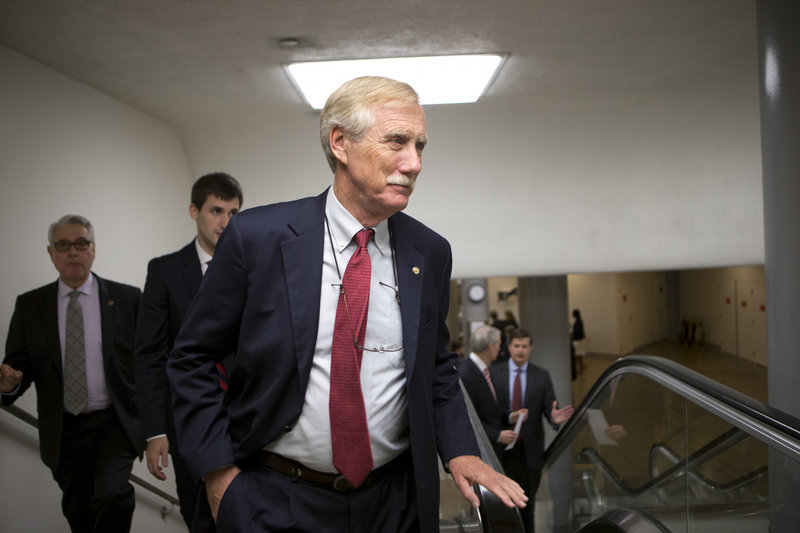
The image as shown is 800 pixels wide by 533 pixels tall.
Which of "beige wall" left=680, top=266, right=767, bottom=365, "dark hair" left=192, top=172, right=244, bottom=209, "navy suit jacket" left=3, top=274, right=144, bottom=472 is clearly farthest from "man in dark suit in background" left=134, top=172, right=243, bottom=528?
"beige wall" left=680, top=266, right=767, bottom=365

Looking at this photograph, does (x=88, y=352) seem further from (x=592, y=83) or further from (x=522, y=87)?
(x=592, y=83)

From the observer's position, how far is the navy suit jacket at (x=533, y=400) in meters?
5.74

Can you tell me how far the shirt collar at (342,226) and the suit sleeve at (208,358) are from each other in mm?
270

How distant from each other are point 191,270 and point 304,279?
5.02 feet

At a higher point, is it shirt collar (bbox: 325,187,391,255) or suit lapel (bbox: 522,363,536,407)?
shirt collar (bbox: 325,187,391,255)

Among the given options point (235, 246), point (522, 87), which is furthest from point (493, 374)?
point (235, 246)

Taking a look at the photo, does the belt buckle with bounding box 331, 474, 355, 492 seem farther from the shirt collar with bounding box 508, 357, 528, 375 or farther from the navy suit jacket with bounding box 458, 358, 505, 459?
the shirt collar with bounding box 508, 357, 528, 375

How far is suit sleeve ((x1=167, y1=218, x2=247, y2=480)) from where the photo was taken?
181cm

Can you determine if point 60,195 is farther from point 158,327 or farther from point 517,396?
point 517,396

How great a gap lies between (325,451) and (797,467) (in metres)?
1.40

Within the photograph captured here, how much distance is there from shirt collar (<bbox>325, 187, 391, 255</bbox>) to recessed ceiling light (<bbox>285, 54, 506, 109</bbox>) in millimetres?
3604

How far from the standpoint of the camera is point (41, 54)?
477 cm

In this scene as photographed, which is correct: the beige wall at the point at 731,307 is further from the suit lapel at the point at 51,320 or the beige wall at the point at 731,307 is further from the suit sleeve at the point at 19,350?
the suit sleeve at the point at 19,350

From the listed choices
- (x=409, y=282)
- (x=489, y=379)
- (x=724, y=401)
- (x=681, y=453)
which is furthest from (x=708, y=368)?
(x=409, y=282)
